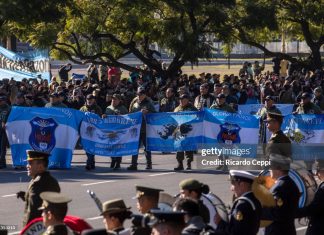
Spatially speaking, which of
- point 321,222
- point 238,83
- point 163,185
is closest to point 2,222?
point 163,185

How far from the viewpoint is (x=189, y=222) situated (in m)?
7.22

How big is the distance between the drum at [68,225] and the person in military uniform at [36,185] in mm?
993

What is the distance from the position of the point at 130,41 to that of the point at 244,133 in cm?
1530

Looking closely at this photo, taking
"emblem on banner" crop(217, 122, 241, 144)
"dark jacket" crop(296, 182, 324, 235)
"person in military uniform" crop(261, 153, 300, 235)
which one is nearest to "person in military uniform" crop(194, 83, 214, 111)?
"emblem on banner" crop(217, 122, 241, 144)

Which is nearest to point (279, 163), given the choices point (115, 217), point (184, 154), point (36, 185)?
point (36, 185)

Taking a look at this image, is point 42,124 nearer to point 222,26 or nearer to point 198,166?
point 198,166

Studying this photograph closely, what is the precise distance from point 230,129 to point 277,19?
67.1ft

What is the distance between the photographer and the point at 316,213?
988cm

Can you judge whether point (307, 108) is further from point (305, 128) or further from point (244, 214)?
point (244, 214)

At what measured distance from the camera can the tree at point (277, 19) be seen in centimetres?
3623

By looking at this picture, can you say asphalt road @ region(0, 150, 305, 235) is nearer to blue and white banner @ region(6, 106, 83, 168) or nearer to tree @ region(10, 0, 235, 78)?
blue and white banner @ region(6, 106, 83, 168)

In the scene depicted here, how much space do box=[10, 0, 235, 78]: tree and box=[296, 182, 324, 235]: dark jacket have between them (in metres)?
23.7

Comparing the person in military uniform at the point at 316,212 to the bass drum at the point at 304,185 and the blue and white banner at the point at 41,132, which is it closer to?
the bass drum at the point at 304,185

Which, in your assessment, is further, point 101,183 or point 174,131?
point 174,131
